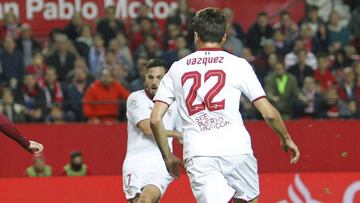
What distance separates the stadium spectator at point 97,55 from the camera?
19359mm

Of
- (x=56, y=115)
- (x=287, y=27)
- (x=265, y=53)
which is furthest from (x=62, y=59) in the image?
(x=287, y=27)

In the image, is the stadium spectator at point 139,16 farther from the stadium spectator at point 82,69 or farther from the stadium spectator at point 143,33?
the stadium spectator at point 82,69

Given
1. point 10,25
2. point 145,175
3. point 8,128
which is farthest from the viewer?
point 10,25

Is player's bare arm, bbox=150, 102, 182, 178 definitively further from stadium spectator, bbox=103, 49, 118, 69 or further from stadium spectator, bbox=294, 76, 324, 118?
stadium spectator, bbox=103, 49, 118, 69

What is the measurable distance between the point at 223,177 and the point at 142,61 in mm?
10286

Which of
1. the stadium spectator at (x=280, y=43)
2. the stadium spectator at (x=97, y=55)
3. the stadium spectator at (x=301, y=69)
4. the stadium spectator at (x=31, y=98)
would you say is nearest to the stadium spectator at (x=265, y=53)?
the stadium spectator at (x=280, y=43)

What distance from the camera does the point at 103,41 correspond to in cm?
1981

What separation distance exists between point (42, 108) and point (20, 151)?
1.16 m

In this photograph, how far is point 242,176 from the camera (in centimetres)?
867

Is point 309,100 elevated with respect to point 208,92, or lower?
lower

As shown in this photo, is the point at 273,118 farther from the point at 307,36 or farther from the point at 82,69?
the point at 307,36

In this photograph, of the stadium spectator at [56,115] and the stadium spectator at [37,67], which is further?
the stadium spectator at [37,67]

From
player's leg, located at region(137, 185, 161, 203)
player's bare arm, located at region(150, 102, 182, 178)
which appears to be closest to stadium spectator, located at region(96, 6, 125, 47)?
player's leg, located at region(137, 185, 161, 203)

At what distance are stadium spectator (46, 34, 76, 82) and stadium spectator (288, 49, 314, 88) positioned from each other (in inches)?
132
